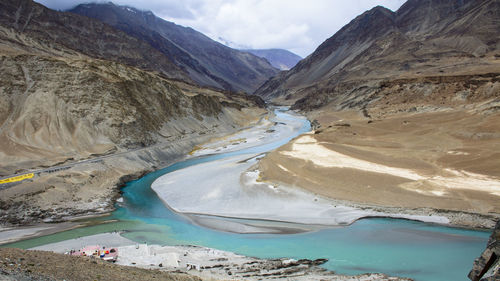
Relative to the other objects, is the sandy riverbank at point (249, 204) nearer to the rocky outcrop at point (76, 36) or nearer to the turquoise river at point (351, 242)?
the turquoise river at point (351, 242)


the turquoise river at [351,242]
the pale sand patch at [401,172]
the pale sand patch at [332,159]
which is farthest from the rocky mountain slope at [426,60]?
the turquoise river at [351,242]

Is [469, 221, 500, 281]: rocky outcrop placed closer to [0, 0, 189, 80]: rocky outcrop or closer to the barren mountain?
the barren mountain

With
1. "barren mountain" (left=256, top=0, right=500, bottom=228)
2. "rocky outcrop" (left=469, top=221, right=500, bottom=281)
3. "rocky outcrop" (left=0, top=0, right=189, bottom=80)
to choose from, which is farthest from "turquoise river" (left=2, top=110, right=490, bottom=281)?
"rocky outcrop" (left=0, top=0, right=189, bottom=80)

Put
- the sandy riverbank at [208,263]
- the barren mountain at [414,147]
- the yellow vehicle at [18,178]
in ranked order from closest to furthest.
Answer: the sandy riverbank at [208,263]
the barren mountain at [414,147]
the yellow vehicle at [18,178]

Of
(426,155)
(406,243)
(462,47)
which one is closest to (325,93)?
(462,47)

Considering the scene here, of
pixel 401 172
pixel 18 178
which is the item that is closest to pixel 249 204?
pixel 401 172

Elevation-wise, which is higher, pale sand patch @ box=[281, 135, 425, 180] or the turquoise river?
pale sand patch @ box=[281, 135, 425, 180]
